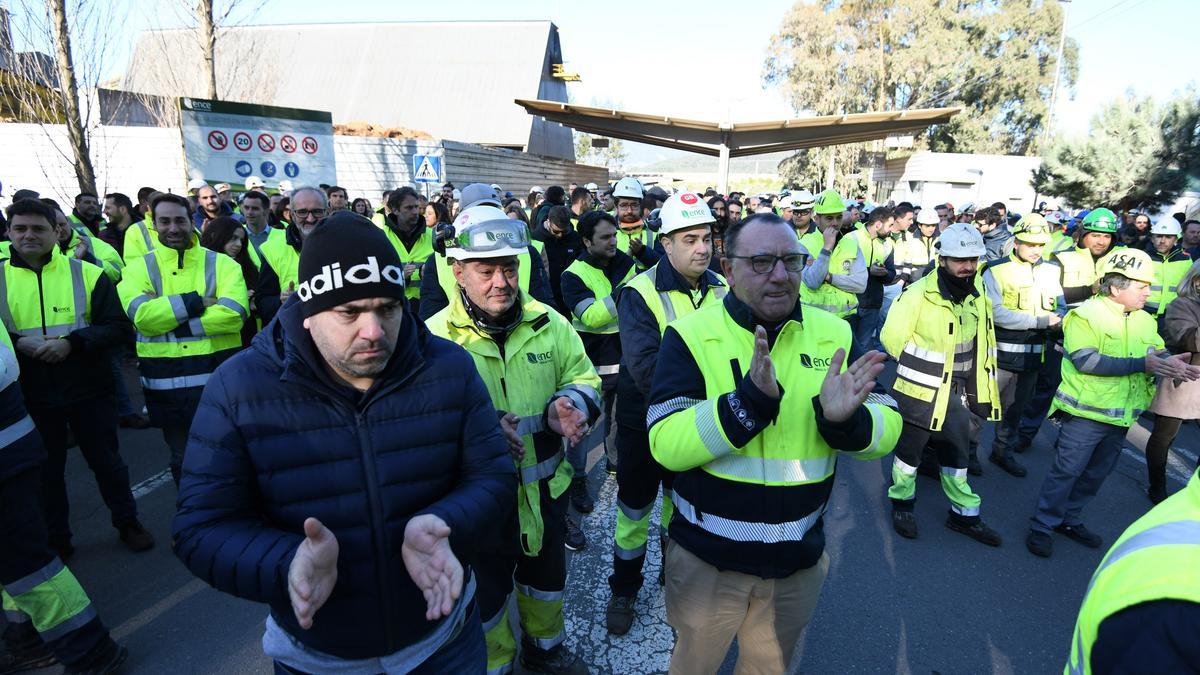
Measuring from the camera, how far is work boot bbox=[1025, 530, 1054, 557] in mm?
4160

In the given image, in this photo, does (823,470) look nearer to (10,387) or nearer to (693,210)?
(693,210)

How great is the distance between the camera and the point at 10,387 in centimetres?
284

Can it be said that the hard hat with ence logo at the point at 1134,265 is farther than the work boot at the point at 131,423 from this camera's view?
No

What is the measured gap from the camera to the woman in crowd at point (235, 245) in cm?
548

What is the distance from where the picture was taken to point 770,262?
221 centimetres

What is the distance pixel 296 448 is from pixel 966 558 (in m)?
4.31

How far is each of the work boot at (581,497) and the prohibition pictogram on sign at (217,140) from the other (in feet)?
35.5

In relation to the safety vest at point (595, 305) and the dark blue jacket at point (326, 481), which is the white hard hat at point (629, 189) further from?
the dark blue jacket at point (326, 481)

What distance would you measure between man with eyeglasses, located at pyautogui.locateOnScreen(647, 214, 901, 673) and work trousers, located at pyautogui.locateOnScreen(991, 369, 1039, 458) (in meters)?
4.18

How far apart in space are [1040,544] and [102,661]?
218 inches

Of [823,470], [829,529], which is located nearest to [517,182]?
[829,529]

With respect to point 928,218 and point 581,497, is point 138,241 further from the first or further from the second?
point 928,218

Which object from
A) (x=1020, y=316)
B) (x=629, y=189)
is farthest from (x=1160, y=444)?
(x=629, y=189)

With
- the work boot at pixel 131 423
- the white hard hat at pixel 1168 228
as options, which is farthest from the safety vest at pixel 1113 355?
the work boot at pixel 131 423
